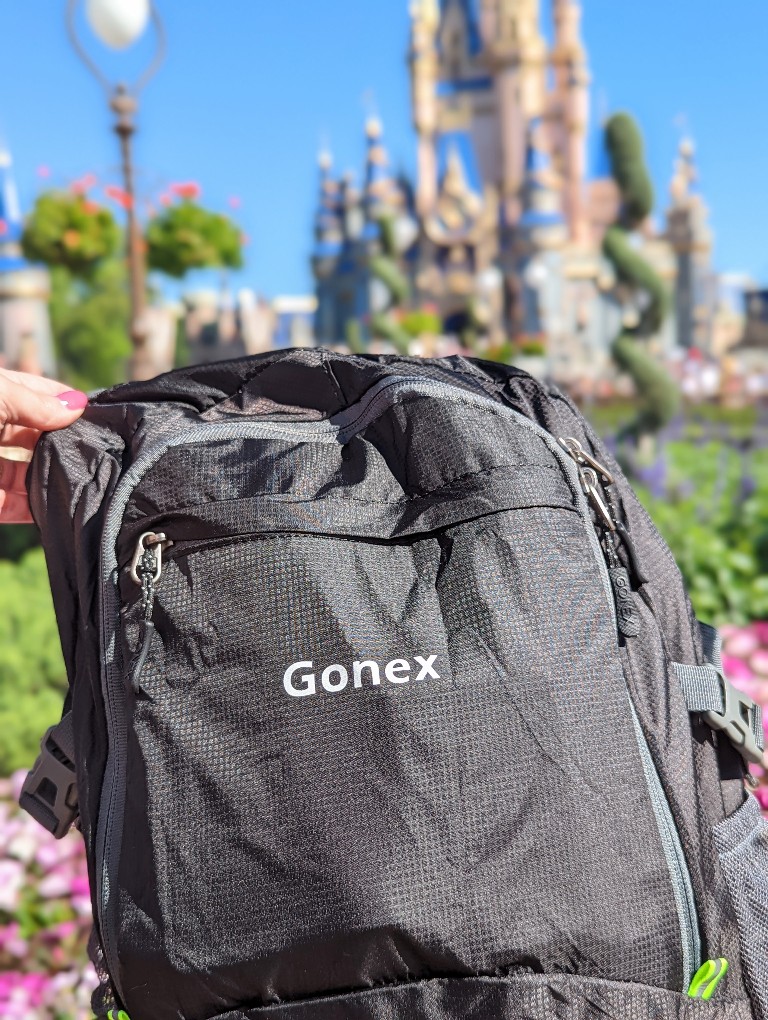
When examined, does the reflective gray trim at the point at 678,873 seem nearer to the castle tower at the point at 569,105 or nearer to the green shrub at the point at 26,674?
the green shrub at the point at 26,674

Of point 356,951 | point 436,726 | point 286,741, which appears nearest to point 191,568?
point 286,741

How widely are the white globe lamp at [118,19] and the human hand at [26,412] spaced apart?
4571 millimetres

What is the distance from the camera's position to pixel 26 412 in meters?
1.46

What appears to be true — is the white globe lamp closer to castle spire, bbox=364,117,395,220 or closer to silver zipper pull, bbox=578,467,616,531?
silver zipper pull, bbox=578,467,616,531

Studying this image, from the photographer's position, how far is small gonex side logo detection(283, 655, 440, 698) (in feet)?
3.75

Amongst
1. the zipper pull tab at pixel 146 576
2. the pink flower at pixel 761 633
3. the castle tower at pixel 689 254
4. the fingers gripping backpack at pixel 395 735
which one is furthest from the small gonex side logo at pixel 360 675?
the castle tower at pixel 689 254

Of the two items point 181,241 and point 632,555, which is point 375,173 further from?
point 632,555

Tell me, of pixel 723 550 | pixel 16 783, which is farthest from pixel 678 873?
pixel 723 550

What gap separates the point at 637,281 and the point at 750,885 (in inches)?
325

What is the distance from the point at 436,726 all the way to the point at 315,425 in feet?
1.52

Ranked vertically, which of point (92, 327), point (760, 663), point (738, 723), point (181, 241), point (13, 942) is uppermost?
point (181, 241)

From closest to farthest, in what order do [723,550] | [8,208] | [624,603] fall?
1. [624,603]
2. [723,550]
3. [8,208]

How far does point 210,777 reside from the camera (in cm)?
114

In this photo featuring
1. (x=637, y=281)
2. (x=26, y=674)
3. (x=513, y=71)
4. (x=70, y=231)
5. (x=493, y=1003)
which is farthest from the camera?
(x=513, y=71)
